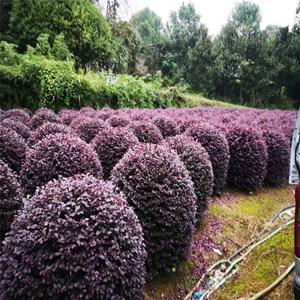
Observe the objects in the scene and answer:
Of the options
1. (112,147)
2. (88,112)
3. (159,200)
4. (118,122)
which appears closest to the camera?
(159,200)

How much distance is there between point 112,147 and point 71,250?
2640 mm

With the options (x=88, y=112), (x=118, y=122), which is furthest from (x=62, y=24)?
(x=118, y=122)

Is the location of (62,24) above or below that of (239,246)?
above

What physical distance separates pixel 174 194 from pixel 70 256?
4.52 ft

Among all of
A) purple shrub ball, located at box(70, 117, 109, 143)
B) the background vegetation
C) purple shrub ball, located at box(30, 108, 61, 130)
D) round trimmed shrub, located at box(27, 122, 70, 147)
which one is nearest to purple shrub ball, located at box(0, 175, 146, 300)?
Answer: round trimmed shrub, located at box(27, 122, 70, 147)

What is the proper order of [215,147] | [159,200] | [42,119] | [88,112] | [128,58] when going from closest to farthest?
[159,200]
[215,147]
[42,119]
[88,112]
[128,58]

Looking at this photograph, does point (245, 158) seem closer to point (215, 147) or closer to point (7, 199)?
point (215, 147)

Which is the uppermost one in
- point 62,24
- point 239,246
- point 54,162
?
point 62,24

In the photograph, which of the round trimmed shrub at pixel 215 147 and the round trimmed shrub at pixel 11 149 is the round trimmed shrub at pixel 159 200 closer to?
the round trimmed shrub at pixel 11 149

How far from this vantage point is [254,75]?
93.2ft

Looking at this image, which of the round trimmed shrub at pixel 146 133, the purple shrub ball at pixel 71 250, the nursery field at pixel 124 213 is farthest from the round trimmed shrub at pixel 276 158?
the purple shrub ball at pixel 71 250

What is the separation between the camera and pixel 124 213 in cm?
269

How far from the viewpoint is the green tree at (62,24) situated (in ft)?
45.2

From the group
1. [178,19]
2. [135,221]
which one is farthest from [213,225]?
[178,19]
